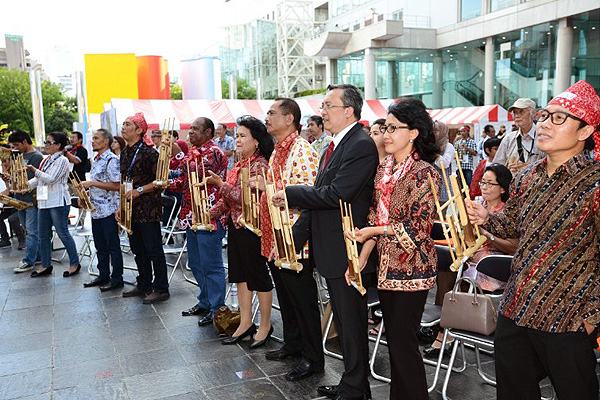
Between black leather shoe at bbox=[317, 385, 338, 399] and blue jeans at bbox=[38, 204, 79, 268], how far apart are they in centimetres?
446

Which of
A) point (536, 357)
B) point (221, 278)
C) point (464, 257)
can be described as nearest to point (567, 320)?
point (536, 357)

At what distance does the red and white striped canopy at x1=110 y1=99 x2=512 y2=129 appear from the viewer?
1418cm

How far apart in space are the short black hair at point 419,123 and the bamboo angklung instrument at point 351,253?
46cm

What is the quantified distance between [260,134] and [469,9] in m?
27.6

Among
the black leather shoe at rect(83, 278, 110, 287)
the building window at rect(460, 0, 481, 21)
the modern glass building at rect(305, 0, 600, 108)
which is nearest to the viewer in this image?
the black leather shoe at rect(83, 278, 110, 287)

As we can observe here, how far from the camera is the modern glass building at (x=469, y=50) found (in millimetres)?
21844

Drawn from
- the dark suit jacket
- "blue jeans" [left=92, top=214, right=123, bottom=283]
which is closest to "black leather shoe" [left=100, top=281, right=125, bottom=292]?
"blue jeans" [left=92, top=214, right=123, bottom=283]

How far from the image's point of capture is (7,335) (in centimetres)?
472

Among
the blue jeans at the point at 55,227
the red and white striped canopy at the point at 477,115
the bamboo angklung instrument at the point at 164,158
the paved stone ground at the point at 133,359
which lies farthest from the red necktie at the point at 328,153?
the red and white striped canopy at the point at 477,115

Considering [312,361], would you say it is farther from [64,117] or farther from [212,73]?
[64,117]

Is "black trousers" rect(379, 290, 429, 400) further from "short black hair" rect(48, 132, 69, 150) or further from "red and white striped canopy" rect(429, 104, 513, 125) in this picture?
"red and white striped canopy" rect(429, 104, 513, 125)

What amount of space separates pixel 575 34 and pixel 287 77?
3551 centimetres

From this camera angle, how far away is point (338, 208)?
112 inches

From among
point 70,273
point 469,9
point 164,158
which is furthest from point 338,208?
point 469,9
